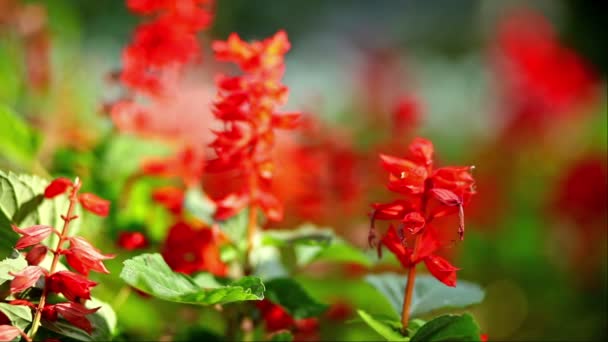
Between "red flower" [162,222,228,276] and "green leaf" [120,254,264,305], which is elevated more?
"red flower" [162,222,228,276]

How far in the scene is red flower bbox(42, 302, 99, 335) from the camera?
59 cm

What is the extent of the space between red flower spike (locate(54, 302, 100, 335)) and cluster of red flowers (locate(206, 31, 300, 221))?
0.20 metres

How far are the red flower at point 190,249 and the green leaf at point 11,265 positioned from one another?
0.20 meters

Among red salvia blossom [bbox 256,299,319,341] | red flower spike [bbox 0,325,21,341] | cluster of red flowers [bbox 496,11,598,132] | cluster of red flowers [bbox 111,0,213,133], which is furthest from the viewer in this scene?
cluster of red flowers [bbox 496,11,598,132]

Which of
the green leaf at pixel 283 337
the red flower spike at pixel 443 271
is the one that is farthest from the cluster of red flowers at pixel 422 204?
the green leaf at pixel 283 337

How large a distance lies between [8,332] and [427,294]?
1.35 feet

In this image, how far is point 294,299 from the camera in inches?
29.2

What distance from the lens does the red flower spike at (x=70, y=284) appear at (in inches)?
23.3

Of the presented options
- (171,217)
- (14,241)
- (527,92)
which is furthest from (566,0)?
(14,241)

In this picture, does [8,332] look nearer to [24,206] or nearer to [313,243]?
[24,206]

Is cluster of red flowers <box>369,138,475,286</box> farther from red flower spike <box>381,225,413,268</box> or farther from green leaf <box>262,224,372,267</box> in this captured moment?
green leaf <box>262,224,372,267</box>

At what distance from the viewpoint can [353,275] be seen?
1.25m

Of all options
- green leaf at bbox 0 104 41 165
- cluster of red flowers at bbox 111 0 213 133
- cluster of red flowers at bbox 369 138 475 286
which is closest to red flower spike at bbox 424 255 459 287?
cluster of red flowers at bbox 369 138 475 286

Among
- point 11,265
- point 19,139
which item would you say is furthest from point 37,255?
point 19,139
